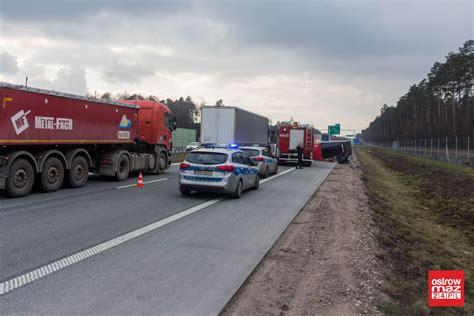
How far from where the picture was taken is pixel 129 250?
6.42 m

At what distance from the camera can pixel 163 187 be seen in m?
14.5

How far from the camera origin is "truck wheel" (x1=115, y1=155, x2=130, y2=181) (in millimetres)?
15922

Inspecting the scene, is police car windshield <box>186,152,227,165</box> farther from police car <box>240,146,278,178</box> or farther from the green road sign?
the green road sign

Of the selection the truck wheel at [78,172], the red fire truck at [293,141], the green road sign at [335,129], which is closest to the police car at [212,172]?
the truck wheel at [78,172]

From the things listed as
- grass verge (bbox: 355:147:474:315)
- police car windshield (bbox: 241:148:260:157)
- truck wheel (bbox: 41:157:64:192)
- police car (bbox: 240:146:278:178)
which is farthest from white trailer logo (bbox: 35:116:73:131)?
grass verge (bbox: 355:147:474:315)

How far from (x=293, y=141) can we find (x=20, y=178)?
21607 mm

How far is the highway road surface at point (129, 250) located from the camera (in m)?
4.51

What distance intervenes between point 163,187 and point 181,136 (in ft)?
119

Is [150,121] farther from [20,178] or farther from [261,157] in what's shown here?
[20,178]

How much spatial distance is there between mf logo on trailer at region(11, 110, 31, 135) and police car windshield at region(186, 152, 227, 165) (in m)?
4.51

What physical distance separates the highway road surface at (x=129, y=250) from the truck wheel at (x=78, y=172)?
1.42 m

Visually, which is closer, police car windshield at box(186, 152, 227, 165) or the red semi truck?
the red semi truck

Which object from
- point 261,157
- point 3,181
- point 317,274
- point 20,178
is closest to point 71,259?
point 317,274

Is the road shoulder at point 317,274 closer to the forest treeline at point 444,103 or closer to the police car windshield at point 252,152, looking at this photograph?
the police car windshield at point 252,152
